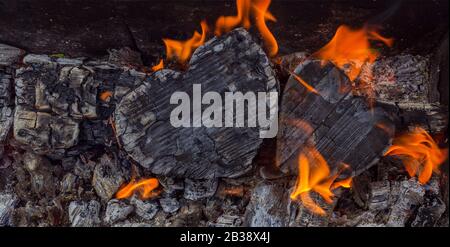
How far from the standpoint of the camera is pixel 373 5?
10.7ft

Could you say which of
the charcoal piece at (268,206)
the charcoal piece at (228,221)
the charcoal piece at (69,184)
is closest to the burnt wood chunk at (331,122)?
the charcoal piece at (268,206)

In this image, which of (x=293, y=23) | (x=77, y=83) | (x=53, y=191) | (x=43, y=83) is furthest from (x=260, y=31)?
(x=53, y=191)

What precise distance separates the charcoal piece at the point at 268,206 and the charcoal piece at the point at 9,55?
7.87 ft

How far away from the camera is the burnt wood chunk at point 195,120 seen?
9.95 feet

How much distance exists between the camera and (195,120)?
3.10m

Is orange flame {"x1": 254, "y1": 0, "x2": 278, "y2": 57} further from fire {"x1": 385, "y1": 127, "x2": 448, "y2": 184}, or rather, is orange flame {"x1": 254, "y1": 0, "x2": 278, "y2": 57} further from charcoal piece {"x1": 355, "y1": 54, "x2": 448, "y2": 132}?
fire {"x1": 385, "y1": 127, "x2": 448, "y2": 184}

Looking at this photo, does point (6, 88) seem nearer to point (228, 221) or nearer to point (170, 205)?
point (170, 205)

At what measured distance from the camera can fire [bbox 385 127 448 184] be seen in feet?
10.3

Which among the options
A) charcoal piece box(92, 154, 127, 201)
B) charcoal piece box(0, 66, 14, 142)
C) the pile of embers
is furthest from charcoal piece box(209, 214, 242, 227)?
charcoal piece box(0, 66, 14, 142)

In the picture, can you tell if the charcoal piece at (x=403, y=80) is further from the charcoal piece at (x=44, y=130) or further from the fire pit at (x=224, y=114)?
the charcoal piece at (x=44, y=130)

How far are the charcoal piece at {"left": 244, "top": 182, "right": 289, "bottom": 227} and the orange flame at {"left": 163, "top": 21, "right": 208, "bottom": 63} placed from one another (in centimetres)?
127

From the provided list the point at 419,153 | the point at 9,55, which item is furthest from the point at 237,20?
A: the point at 9,55
